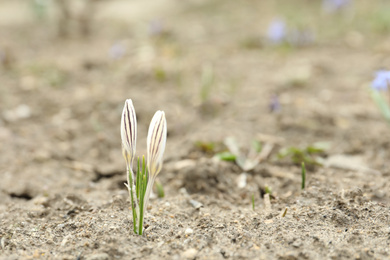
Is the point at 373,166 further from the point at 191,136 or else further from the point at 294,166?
the point at 191,136

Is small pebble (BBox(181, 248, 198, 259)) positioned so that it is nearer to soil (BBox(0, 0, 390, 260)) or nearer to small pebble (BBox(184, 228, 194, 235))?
soil (BBox(0, 0, 390, 260))

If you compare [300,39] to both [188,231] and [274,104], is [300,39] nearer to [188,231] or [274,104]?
[274,104]

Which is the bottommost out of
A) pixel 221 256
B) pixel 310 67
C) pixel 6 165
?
pixel 221 256

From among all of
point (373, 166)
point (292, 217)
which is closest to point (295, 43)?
point (373, 166)

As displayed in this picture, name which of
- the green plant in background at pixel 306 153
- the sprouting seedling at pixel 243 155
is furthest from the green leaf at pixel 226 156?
the green plant in background at pixel 306 153

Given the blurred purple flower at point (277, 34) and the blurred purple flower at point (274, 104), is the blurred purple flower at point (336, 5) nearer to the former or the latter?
the blurred purple flower at point (277, 34)
